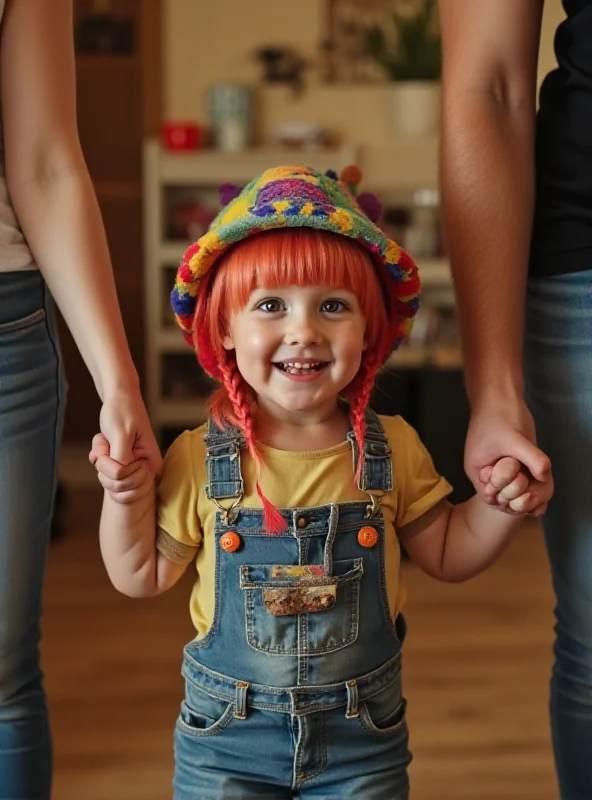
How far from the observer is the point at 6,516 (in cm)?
119

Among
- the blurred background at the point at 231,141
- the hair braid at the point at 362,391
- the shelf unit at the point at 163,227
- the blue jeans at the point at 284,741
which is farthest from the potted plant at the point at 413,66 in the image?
the blue jeans at the point at 284,741

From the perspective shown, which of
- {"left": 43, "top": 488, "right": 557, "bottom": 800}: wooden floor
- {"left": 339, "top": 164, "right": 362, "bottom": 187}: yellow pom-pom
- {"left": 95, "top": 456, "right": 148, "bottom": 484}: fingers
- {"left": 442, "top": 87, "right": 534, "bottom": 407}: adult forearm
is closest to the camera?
{"left": 95, "top": 456, "right": 148, "bottom": 484}: fingers

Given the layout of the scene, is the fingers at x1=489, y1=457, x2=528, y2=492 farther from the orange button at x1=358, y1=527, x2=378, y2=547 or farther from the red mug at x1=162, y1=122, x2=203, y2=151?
the red mug at x1=162, y1=122, x2=203, y2=151

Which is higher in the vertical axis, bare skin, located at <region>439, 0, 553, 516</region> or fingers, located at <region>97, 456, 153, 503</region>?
bare skin, located at <region>439, 0, 553, 516</region>

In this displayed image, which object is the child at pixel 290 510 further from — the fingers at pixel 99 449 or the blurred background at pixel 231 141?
the blurred background at pixel 231 141

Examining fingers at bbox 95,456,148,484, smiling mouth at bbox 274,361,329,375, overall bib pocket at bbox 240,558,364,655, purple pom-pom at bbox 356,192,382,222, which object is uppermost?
purple pom-pom at bbox 356,192,382,222

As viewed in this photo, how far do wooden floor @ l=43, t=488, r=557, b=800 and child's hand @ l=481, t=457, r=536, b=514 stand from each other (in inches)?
38.1

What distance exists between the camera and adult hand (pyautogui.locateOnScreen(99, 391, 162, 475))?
1.10m

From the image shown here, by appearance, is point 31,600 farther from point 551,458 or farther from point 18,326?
point 551,458

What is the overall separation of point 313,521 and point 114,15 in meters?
3.49

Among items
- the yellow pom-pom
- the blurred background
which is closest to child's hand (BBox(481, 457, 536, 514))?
the yellow pom-pom

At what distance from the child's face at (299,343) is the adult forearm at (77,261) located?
0.15m

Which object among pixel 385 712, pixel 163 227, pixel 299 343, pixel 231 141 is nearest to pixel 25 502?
pixel 299 343

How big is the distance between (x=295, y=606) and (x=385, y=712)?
189mm
